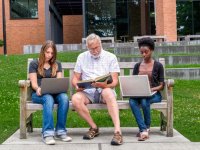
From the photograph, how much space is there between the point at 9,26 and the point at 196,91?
31.2 m

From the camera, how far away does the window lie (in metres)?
42.0

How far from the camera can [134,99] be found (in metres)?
7.31

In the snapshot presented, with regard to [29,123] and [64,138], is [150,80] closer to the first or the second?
[64,138]

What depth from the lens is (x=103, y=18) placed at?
117ft

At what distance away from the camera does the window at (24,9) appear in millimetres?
42031

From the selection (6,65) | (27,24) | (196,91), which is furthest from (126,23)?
(196,91)

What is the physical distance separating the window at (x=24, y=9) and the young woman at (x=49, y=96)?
115 ft

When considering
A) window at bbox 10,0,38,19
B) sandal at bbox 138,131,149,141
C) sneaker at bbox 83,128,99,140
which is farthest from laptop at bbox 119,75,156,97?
window at bbox 10,0,38,19

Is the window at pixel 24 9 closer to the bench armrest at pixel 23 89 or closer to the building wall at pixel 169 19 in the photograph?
the building wall at pixel 169 19

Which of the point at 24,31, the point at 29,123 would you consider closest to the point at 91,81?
the point at 29,123

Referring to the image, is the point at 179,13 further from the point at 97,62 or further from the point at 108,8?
the point at 97,62

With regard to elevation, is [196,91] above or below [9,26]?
below

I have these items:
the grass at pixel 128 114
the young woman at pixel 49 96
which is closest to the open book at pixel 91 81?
the young woman at pixel 49 96

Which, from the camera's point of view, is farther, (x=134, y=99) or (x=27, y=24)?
(x=27, y=24)
